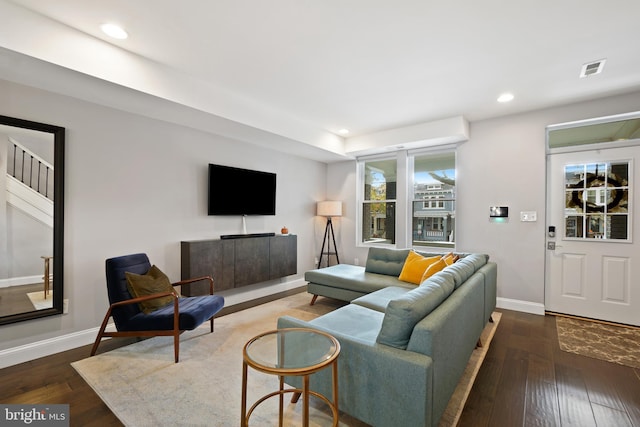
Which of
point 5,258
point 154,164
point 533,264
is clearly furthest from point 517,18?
point 5,258

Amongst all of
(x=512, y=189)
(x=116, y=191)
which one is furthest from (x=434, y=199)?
(x=116, y=191)

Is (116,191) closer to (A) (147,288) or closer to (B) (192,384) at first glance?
(A) (147,288)

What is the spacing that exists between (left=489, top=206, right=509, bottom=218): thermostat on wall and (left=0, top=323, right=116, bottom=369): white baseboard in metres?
5.06

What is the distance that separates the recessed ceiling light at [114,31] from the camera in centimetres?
223

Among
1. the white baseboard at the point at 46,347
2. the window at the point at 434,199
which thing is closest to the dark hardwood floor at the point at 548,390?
the window at the point at 434,199

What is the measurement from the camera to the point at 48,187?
8.90 ft

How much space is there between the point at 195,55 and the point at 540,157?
427cm

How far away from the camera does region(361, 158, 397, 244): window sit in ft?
17.5

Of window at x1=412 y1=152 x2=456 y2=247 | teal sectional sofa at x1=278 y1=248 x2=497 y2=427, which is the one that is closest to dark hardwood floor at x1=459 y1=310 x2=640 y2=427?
teal sectional sofa at x1=278 y1=248 x2=497 y2=427

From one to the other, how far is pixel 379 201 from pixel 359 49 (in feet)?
10.8

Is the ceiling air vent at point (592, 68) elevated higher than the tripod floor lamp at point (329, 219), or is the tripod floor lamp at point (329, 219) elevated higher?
the ceiling air vent at point (592, 68)

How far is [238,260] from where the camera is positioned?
4086mm

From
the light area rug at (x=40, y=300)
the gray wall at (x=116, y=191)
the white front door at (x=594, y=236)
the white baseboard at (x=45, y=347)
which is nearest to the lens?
the white baseboard at (x=45, y=347)

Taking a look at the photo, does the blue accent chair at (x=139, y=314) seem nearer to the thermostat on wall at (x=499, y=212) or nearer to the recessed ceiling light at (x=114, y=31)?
the recessed ceiling light at (x=114, y=31)
